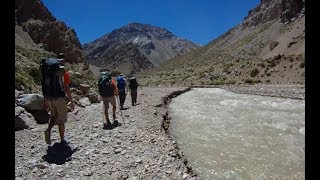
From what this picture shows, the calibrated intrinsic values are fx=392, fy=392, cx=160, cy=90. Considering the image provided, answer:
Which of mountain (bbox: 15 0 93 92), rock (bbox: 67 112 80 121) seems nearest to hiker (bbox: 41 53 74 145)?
rock (bbox: 67 112 80 121)

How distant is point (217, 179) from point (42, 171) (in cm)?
413

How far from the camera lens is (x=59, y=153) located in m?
9.76

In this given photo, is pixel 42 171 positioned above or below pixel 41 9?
below

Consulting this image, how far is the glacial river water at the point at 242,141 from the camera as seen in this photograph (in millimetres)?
10352

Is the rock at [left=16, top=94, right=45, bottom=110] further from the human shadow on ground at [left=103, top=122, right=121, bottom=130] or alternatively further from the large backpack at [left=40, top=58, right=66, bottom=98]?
the large backpack at [left=40, top=58, right=66, bottom=98]

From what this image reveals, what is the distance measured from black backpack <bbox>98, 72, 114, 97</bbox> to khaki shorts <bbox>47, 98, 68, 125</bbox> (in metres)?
3.88

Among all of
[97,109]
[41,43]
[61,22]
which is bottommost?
[97,109]

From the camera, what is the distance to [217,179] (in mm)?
9609

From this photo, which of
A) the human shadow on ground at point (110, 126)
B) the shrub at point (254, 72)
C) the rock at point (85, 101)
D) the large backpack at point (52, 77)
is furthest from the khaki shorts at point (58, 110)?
the shrub at point (254, 72)

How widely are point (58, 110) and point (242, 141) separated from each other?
6817 mm

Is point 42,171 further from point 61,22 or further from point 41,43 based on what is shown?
point 61,22

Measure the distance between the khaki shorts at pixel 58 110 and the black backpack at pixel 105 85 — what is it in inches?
153

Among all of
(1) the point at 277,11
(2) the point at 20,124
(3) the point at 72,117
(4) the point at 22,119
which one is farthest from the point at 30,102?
(1) the point at 277,11
